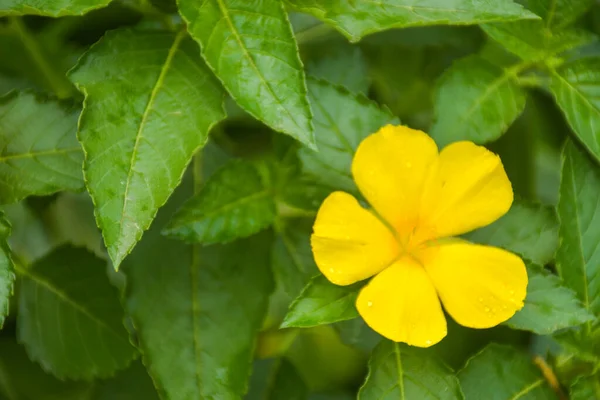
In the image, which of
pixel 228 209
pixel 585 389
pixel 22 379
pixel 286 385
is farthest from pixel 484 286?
pixel 22 379

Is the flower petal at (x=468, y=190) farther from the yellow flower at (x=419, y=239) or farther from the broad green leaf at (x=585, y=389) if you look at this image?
the broad green leaf at (x=585, y=389)

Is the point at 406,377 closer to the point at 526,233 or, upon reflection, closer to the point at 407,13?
the point at 526,233

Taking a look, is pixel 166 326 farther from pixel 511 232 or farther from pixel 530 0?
pixel 530 0

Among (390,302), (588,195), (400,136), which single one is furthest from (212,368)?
(588,195)

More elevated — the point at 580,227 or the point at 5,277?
the point at 5,277

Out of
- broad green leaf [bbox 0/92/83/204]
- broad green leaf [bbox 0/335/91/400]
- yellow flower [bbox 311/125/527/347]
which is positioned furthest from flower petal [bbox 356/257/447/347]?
broad green leaf [bbox 0/335/91/400]
